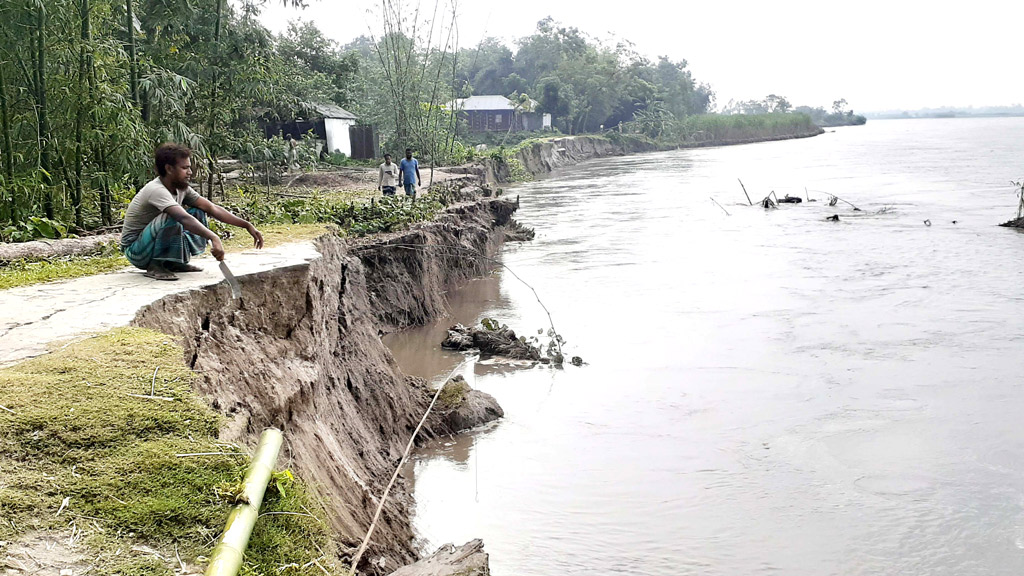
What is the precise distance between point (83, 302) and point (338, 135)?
2614 centimetres

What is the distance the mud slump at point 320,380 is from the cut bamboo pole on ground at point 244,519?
330 millimetres

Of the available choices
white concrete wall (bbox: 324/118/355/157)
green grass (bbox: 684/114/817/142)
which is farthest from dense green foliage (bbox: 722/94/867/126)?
white concrete wall (bbox: 324/118/355/157)

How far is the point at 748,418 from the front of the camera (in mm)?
9242

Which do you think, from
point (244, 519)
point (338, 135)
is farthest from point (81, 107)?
point (338, 135)

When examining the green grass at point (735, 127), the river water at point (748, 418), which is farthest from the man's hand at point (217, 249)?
the green grass at point (735, 127)

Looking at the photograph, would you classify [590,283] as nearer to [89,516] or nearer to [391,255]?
[391,255]

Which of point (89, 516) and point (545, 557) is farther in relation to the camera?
point (545, 557)

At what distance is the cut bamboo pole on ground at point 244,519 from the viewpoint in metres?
2.68

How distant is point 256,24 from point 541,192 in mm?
25011

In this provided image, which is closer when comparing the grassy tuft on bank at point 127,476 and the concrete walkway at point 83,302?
the grassy tuft on bank at point 127,476

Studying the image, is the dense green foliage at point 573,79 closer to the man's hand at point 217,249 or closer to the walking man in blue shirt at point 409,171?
the walking man in blue shirt at point 409,171

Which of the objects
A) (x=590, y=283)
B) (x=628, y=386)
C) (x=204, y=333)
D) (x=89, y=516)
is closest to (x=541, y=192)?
(x=590, y=283)

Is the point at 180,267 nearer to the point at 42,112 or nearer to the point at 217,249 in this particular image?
the point at 217,249

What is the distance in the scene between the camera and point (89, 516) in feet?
9.57
